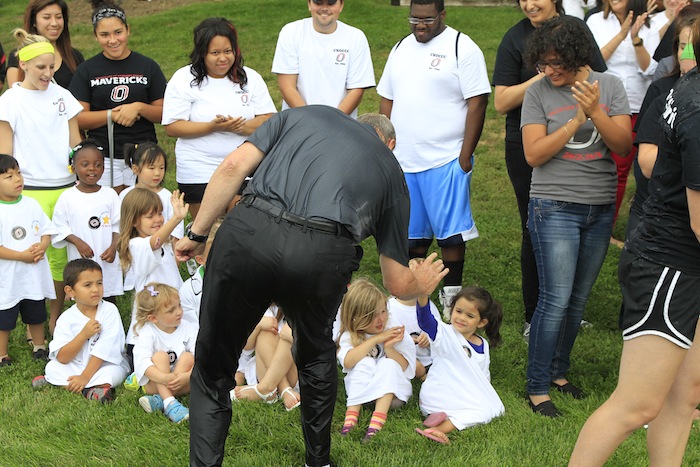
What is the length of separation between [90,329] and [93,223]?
92 centimetres

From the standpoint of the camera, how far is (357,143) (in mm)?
3744

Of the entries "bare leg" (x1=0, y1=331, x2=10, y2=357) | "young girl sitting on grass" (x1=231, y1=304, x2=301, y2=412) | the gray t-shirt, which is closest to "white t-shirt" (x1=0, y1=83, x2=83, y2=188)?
"bare leg" (x1=0, y1=331, x2=10, y2=357)

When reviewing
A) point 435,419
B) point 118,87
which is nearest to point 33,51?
point 118,87

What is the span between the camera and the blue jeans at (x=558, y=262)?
16.8 feet

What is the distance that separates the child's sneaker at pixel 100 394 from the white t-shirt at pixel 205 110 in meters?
1.79

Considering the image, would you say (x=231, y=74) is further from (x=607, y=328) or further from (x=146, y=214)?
(x=607, y=328)

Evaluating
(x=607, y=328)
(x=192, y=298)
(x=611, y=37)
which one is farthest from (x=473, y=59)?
(x=192, y=298)

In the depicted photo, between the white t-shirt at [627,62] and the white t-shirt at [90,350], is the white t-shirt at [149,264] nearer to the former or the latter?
the white t-shirt at [90,350]

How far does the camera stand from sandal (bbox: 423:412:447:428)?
16.2 ft

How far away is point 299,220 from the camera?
363 centimetres

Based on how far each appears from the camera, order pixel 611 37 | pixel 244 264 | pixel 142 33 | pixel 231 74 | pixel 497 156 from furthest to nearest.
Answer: pixel 142 33, pixel 497 156, pixel 611 37, pixel 231 74, pixel 244 264

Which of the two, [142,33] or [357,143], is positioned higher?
[357,143]

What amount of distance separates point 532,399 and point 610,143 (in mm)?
1589

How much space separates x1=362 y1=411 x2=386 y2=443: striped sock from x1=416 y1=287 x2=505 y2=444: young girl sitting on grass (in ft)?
0.76
